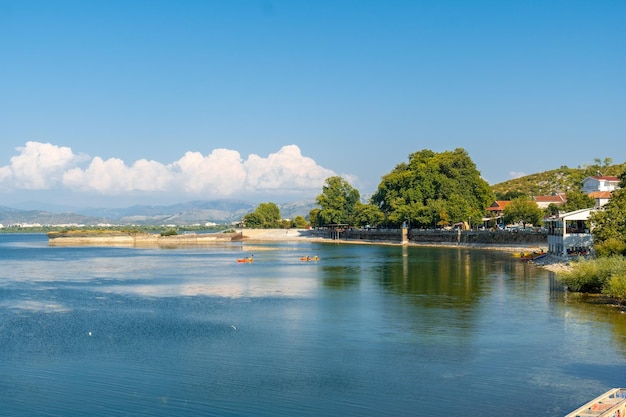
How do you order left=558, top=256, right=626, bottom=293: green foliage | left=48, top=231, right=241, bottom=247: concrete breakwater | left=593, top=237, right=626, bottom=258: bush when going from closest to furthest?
left=558, top=256, right=626, bottom=293: green foliage → left=593, top=237, right=626, bottom=258: bush → left=48, top=231, right=241, bottom=247: concrete breakwater

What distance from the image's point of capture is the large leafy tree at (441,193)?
5290 inches

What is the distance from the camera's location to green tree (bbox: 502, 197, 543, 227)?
126 meters

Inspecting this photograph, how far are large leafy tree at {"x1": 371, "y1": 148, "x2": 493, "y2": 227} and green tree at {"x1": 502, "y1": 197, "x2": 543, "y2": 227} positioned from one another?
8.34m

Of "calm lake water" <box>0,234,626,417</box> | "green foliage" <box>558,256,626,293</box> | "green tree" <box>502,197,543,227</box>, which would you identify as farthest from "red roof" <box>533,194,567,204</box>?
"green foliage" <box>558,256,626,293</box>

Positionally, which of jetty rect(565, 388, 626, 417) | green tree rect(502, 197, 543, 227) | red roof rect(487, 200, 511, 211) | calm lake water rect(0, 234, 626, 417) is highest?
red roof rect(487, 200, 511, 211)

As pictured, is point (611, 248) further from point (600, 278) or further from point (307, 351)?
point (307, 351)

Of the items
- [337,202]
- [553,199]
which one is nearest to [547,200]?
[553,199]

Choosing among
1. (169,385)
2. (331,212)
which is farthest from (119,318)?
(331,212)

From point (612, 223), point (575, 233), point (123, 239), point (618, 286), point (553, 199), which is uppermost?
point (553, 199)

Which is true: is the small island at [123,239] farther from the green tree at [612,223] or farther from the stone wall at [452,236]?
the green tree at [612,223]

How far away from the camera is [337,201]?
183750mm

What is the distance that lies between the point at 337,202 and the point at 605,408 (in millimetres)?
164546

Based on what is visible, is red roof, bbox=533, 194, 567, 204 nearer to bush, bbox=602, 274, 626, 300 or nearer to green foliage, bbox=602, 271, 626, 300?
green foliage, bbox=602, 271, 626, 300

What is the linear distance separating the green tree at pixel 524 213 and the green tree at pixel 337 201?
59879 millimetres
